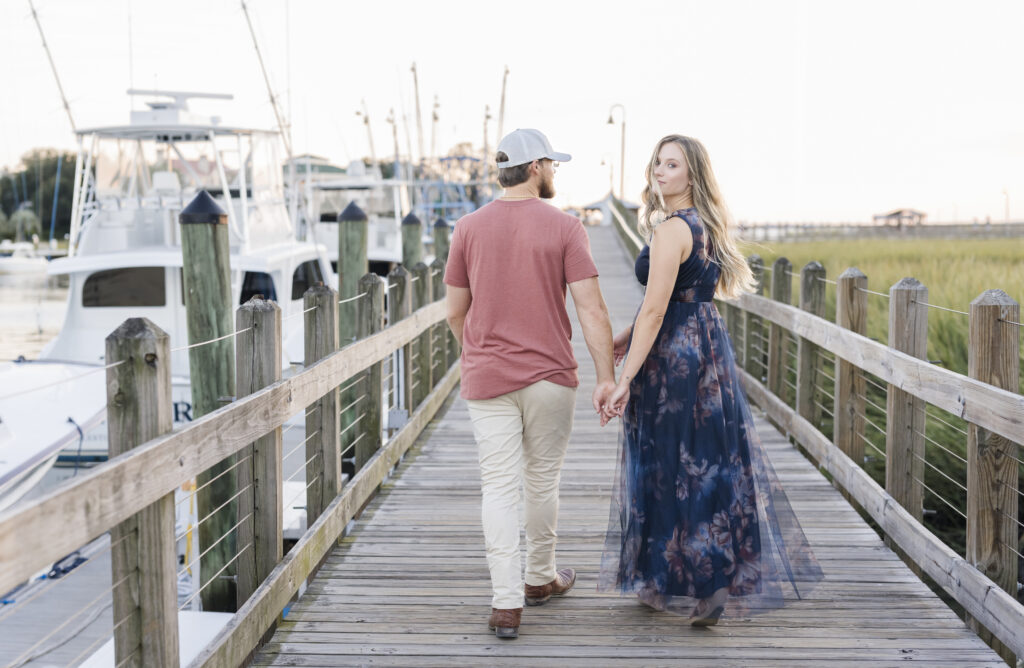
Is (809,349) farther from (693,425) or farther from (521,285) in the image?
(521,285)

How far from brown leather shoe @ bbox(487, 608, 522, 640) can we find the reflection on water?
15.7 meters

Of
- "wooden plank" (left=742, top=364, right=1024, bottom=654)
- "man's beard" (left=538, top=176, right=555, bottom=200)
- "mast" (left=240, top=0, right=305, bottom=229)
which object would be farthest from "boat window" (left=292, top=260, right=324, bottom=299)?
"man's beard" (left=538, top=176, right=555, bottom=200)

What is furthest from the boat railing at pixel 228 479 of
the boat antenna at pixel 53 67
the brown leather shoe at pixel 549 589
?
the boat antenna at pixel 53 67

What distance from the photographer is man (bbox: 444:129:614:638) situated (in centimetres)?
377

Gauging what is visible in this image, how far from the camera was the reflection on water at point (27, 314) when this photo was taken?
27948 mm

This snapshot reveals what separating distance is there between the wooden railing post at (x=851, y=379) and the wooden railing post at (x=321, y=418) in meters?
2.85

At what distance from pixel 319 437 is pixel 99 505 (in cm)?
256

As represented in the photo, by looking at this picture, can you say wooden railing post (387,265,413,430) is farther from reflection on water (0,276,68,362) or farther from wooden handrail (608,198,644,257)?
wooden handrail (608,198,644,257)

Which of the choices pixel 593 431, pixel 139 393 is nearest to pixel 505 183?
pixel 139 393

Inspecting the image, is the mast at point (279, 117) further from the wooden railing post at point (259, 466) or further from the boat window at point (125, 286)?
the wooden railing post at point (259, 466)

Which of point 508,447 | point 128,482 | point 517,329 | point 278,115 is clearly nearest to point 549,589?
point 508,447

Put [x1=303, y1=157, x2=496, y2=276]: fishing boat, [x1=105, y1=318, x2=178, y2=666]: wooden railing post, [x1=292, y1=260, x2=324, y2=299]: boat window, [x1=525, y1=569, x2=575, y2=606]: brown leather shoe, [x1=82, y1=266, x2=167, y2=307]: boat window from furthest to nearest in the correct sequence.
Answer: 1. [x1=303, y1=157, x2=496, y2=276]: fishing boat
2. [x1=292, y1=260, x2=324, y2=299]: boat window
3. [x1=82, y1=266, x2=167, y2=307]: boat window
4. [x1=525, y1=569, x2=575, y2=606]: brown leather shoe
5. [x1=105, y1=318, x2=178, y2=666]: wooden railing post

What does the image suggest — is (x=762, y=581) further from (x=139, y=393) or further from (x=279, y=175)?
(x=279, y=175)

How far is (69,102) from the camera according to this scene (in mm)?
14328
